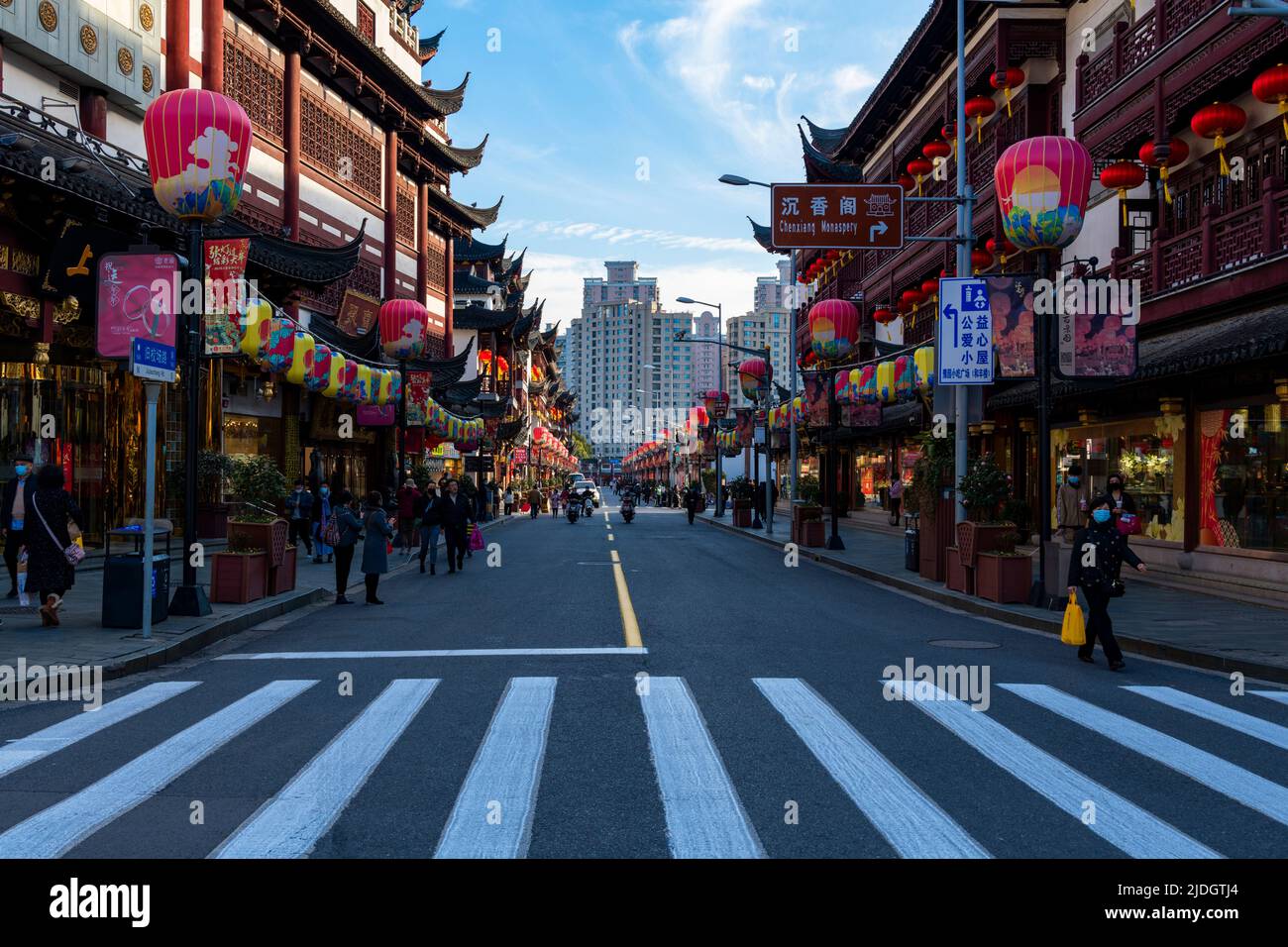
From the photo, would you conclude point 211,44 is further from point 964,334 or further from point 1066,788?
point 1066,788

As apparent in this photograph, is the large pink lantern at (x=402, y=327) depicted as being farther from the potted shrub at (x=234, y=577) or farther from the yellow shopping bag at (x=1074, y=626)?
the yellow shopping bag at (x=1074, y=626)

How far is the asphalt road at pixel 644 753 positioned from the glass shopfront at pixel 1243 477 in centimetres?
627

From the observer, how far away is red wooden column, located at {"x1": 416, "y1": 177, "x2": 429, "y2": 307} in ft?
142

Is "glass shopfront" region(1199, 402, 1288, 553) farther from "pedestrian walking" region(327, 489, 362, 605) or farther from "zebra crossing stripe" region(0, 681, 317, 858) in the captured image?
"zebra crossing stripe" region(0, 681, 317, 858)

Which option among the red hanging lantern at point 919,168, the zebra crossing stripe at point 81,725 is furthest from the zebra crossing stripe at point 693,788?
the red hanging lantern at point 919,168

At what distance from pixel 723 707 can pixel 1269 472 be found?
12247 millimetres

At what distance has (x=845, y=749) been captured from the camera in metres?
6.56

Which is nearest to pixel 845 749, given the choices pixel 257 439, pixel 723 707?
pixel 723 707

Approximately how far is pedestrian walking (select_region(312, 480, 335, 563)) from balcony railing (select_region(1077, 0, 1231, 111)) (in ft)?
63.1

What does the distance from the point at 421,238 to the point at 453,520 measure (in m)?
25.7

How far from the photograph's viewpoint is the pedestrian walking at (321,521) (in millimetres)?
21984

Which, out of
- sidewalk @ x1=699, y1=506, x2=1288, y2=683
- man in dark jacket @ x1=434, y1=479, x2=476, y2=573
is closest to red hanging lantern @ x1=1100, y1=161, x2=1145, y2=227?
sidewalk @ x1=699, y1=506, x2=1288, y2=683
